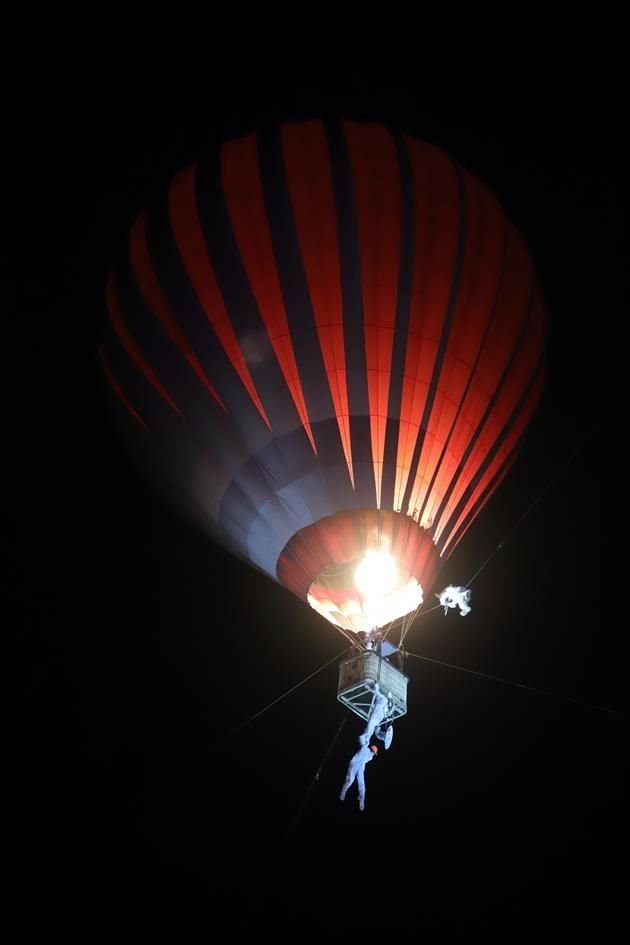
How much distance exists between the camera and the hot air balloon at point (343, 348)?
802 centimetres

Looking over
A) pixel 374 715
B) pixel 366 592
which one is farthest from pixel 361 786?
pixel 366 592

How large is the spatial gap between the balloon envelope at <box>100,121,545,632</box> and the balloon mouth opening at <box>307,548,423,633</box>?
2cm

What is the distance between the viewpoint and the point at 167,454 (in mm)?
8797

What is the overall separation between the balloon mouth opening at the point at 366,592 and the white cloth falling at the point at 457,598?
0.25 meters

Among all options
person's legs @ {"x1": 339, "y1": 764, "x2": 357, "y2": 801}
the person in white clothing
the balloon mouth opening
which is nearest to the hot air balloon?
the balloon mouth opening

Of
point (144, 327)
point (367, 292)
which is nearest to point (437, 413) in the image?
point (367, 292)

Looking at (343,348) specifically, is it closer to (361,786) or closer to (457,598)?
(457,598)

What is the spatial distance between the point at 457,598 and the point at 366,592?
0.99 meters

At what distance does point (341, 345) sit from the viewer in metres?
8.01

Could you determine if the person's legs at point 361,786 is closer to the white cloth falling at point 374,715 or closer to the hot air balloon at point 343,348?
the white cloth falling at point 374,715

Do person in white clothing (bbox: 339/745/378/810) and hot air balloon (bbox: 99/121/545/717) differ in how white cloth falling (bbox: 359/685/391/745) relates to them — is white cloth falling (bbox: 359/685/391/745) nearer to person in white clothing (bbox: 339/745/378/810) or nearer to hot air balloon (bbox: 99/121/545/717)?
person in white clothing (bbox: 339/745/378/810)

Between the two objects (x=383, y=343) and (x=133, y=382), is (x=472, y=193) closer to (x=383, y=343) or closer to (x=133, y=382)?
(x=383, y=343)

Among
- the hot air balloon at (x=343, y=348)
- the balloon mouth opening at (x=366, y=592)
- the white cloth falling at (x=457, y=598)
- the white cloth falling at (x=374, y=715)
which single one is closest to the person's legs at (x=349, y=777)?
the white cloth falling at (x=374, y=715)

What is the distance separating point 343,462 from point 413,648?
5.79 m
